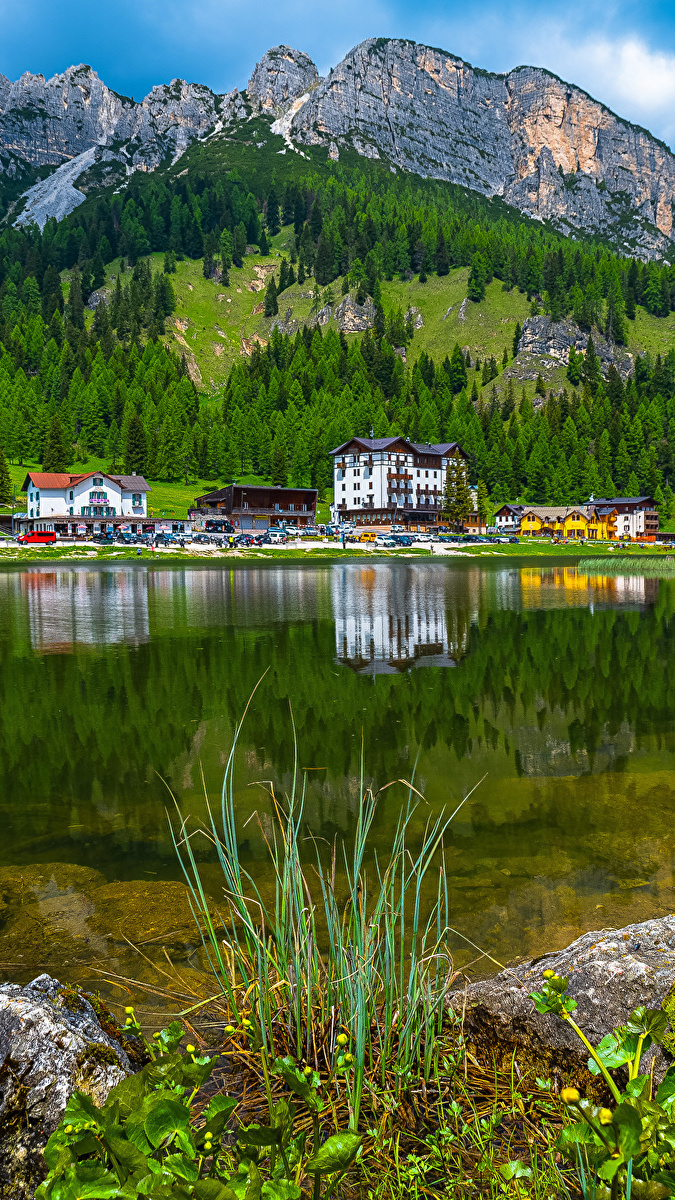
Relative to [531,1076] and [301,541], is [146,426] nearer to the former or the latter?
[301,541]

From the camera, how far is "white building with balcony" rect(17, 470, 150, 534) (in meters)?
108

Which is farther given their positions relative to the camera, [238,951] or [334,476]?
[334,476]

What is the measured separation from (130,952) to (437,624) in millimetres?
22412

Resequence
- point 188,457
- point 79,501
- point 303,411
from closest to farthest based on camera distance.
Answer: point 79,501 < point 188,457 < point 303,411

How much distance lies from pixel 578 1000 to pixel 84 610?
105 ft

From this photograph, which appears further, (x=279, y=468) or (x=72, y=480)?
(x=279, y=468)

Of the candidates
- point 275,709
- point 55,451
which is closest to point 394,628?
point 275,709

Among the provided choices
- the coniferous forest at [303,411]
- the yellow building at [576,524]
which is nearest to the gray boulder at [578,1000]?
the coniferous forest at [303,411]

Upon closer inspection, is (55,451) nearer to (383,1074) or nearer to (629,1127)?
(383,1074)

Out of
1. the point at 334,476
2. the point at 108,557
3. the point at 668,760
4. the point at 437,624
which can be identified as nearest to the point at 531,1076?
the point at 668,760

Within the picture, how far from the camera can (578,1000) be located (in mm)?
3572

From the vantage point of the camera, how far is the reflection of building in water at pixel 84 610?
23219 mm

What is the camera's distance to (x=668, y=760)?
1066 cm

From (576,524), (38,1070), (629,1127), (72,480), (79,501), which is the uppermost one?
(72,480)
